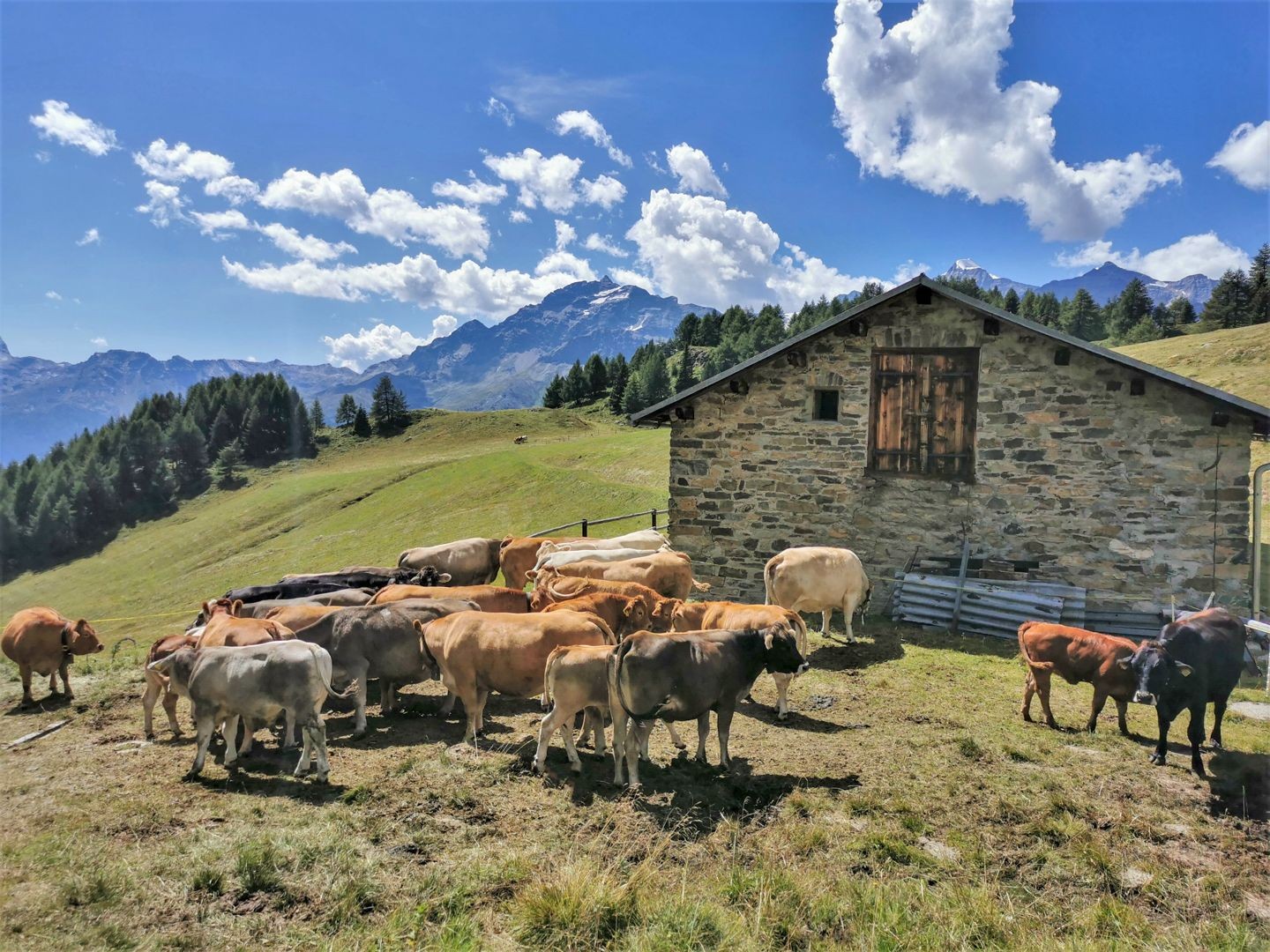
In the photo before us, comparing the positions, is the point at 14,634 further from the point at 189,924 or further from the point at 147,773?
the point at 189,924

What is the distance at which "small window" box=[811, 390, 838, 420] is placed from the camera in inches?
545

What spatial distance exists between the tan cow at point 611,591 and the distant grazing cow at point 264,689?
11.2ft

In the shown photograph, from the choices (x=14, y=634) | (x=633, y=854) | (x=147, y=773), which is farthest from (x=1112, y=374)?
(x=14, y=634)

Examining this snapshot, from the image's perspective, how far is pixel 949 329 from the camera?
12.9 meters

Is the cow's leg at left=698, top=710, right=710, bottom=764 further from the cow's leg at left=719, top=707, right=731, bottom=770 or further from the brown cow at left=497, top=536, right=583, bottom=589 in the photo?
the brown cow at left=497, top=536, right=583, bottom=589

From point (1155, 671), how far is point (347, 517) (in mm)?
49091

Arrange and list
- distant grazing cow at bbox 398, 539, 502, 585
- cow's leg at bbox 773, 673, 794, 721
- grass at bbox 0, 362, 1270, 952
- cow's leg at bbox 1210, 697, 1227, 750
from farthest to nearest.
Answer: distant grazing cow at bbox 398, 539, 502, 585 → cow's leg at bbox 773, 673, 794, 721 → cow's leg at bbox 1210, 697, 1227, 750 → grass at bbox 0, 362, 1270, 952

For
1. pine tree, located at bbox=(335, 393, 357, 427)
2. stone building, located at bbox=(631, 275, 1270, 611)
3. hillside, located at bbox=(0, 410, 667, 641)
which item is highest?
pine tree, located at bbox=(335, 393, 357, 427)

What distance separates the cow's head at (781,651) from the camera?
266 inches

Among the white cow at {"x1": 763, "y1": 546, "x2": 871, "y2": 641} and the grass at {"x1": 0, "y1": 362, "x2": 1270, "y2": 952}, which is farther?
the white cow at {"x1": 763, "y1": 546, "x2": 871, "y2": 641}

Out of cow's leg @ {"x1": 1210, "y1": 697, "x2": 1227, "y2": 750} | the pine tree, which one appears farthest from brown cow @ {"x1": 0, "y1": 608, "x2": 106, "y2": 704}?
the pine tree

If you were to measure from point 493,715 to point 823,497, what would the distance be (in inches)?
330

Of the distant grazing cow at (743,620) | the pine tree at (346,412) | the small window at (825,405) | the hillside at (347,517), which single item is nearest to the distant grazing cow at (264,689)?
the distant grazing cow at (743,620)

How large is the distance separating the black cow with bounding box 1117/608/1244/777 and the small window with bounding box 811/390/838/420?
793 cm
